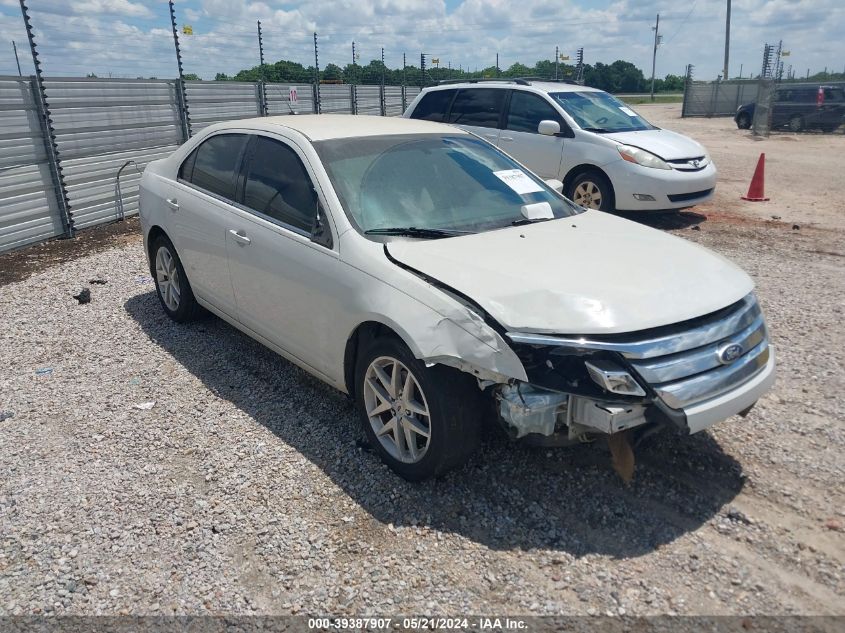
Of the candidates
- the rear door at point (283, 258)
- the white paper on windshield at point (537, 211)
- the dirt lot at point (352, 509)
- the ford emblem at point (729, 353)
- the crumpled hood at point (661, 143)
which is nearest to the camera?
the dirt lot at point (352, 509)

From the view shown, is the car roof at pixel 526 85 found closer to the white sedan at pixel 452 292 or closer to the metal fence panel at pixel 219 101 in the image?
the metal fence panel at pixel 219 101

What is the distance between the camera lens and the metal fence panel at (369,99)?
838 inches

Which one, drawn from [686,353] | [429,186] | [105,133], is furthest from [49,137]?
[686,353]

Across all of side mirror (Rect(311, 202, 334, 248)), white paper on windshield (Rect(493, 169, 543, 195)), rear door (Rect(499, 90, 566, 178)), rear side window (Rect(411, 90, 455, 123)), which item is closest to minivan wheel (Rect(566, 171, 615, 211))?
rear door (Rect(499, 90, 566, 178))

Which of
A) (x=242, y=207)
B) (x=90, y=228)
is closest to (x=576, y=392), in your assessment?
(x=242, y=207)

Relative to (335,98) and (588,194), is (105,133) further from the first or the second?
(335,98)

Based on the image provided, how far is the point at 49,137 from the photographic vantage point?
9.00 metres

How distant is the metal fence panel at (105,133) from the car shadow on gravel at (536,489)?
717 cm

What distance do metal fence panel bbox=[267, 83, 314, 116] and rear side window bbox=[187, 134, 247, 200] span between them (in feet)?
36.4

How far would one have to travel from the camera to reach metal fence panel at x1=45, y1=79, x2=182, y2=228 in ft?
31.1

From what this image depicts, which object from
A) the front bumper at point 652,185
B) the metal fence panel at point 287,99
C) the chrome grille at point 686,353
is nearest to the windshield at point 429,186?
the chrome grille at point 686,353

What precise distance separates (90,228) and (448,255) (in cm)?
840

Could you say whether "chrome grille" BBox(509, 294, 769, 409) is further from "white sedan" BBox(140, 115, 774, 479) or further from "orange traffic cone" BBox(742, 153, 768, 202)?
"orange traffic cone" BBox(742, 153, 768, 202)

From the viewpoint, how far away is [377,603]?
8.85ft
